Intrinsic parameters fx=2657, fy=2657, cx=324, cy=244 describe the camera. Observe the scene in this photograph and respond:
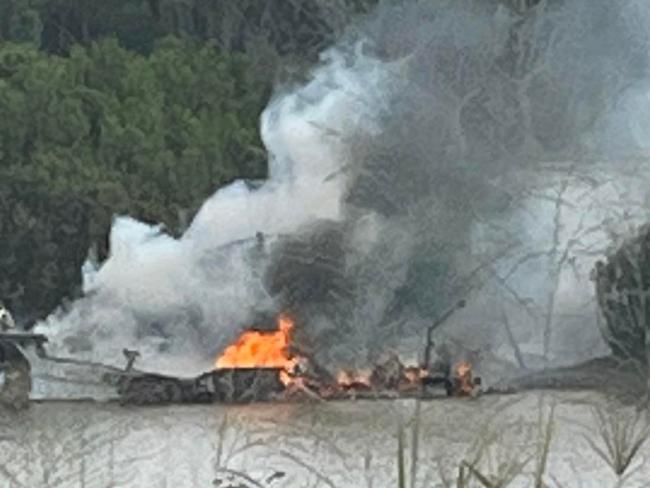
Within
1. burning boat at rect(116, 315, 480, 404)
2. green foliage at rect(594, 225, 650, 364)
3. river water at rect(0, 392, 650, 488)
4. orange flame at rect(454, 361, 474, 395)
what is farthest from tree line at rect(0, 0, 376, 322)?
river water at rect(0, 392, 650, 488)

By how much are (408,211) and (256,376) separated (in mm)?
2561

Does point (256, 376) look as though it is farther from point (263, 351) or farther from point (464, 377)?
point (464, 377)

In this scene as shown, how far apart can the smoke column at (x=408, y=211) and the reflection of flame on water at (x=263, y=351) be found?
20 cm

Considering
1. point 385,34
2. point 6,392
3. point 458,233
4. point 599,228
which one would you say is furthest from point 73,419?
point 385,34

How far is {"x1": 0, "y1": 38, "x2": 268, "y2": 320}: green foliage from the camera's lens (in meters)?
29.7

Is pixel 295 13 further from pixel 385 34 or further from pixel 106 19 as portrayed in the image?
pixel 385 34

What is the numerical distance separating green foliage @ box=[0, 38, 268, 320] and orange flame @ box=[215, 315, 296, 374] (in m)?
4.58

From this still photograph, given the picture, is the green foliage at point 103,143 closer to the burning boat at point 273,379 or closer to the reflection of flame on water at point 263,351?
the reflection of flame on water at point 263,351

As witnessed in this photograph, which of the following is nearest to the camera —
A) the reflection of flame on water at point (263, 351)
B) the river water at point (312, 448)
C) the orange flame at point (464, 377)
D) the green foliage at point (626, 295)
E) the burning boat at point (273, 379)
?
the river water at point (312, 448)

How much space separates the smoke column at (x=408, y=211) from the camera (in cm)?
2345

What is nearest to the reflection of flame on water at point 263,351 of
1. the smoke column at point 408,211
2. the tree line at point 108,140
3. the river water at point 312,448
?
the smoke column at point 408,211

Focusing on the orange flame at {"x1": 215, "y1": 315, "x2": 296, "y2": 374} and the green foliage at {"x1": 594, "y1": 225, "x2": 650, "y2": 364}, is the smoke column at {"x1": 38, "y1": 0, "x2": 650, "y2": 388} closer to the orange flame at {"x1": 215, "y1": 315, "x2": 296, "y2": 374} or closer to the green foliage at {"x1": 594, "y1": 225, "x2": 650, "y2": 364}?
the orange flame at {"x1": 215, "y1": 315, "x2": 296, "y2": 374}

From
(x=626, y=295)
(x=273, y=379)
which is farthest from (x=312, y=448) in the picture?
(x=273, y=379)

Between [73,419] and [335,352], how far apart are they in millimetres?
12293
